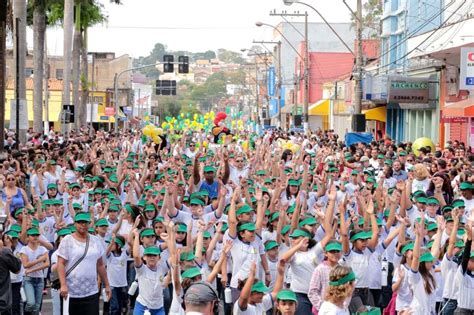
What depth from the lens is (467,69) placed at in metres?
26.2

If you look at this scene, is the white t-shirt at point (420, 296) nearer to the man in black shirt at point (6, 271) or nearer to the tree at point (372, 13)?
the man in black shirt at point (6, 271)

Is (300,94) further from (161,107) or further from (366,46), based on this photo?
(161,107)

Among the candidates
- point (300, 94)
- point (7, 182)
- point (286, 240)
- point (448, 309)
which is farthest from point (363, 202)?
point (300, 94)

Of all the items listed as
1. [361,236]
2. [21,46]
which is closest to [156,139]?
[21,46]

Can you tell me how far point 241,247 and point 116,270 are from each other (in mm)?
2212

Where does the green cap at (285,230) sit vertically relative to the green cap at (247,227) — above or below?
below

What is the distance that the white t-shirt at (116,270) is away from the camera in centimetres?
1296

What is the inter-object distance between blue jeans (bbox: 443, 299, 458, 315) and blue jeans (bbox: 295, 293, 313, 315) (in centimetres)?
143

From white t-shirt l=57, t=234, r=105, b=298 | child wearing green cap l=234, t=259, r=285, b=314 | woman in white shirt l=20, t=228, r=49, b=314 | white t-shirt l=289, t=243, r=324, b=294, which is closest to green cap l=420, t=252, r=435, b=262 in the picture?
white t-shirt l=289, t=243, r=324, b=294

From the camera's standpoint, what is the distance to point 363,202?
46.0 feet

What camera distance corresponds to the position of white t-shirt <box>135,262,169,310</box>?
36.3 ft

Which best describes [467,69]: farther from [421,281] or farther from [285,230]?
[421,281]

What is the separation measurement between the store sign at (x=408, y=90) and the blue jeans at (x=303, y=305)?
26.8 meters

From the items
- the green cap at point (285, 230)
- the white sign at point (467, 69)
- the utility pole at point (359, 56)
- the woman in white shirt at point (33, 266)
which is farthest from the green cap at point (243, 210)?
the utility pole at point (359, 56)
